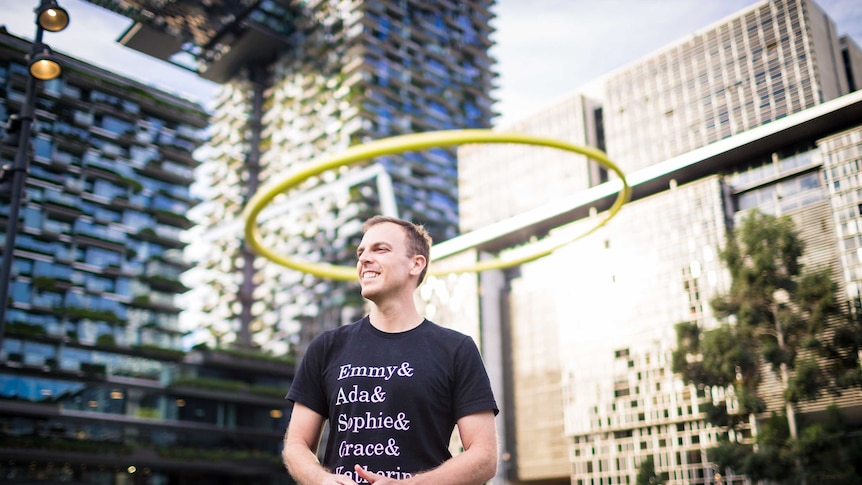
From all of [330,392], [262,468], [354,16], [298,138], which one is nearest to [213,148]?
[298,138]

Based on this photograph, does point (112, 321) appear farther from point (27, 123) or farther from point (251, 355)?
point (27, 123)

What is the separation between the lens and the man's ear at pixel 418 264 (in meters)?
3.69

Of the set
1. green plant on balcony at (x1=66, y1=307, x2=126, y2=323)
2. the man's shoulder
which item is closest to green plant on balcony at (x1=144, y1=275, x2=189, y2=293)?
green plant on balcony at (x1=66, y1=307, x2=126, y2=323)

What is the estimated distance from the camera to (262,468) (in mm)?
57125

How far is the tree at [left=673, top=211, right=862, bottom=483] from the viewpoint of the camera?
104 ft

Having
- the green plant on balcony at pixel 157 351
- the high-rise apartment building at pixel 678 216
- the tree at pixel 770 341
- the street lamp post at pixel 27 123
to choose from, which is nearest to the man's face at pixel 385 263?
the street lamp post at pixel 27 123

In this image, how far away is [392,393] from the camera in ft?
10.8

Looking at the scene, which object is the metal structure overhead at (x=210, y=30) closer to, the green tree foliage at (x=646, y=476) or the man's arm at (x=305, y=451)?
the green tree foliage at (x=646, y=476)

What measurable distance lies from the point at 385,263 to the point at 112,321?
64.1 meters

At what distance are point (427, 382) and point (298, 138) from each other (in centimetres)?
10243

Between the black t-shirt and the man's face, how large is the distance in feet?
0.67

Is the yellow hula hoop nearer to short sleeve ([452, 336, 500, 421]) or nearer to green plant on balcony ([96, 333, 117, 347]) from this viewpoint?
short sleeve ([452, 336, 500, 421])

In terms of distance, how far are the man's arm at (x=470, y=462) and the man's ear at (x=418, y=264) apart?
736 millimetres

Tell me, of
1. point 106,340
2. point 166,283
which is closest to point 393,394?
point 106,340
